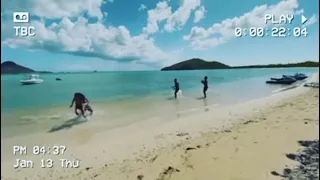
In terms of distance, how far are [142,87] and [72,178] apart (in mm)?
876

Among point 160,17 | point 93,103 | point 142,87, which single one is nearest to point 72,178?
point 93,103

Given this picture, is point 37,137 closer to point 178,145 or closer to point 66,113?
point 66,113

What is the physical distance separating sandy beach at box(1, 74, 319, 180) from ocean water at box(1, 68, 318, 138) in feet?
0.33

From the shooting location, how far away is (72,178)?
5.74 feet

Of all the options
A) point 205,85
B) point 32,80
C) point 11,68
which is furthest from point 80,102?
point 205,85

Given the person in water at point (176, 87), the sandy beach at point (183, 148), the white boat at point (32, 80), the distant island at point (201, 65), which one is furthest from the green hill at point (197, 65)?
the white boat at point (32, 80)

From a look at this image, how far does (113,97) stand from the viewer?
2.33 meters

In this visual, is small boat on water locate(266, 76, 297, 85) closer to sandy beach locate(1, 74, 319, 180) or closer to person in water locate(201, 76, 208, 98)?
sandy beach locate(1, 74, 319, 180)

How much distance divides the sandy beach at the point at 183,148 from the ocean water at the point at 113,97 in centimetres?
10

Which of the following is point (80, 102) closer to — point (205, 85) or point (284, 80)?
point (205, 85)

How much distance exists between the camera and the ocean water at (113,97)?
187cm

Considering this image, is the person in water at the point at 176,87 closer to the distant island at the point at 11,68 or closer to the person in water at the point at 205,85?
the person in water at the point at 205,85

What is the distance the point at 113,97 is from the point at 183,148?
68 cm
